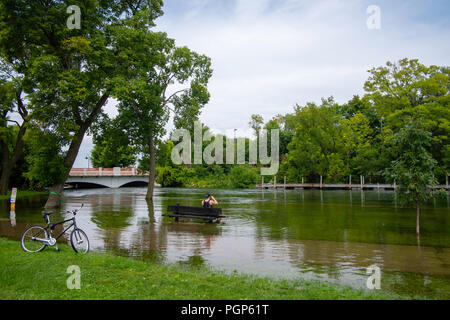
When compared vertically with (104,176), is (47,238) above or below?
below

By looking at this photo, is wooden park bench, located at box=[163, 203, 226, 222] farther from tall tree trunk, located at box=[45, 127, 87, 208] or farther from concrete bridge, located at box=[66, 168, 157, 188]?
concrete bridge, located at box=[66, 168, 157, 188]

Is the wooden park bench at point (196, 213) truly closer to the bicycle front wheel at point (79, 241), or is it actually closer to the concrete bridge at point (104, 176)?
the bicycle front wheel at point (79, 241)

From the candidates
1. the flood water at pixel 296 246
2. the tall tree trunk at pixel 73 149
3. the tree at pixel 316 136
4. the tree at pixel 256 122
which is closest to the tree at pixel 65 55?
the tall tree trunk at pixel 73 149

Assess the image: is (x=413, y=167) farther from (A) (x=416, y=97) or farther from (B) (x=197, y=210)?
(A) (x=416, y=97)

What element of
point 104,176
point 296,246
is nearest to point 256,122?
point 104,176

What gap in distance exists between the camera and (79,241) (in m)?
9.88

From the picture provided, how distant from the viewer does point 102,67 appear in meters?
22.0

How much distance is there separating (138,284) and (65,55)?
18.6 metres

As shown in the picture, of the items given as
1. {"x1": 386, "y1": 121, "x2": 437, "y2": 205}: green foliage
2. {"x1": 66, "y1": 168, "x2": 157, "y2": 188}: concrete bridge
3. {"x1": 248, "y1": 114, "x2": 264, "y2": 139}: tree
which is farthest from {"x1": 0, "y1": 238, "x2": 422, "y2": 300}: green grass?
{"x1": 248, "y1": 114, "x2": 264, "y2": 139}: tree

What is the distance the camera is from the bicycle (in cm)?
971

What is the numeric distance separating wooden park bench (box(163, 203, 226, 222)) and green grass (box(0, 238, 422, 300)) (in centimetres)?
842
